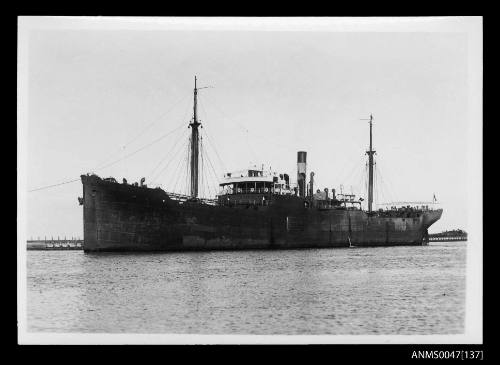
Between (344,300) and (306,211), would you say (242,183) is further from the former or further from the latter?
(344,300)

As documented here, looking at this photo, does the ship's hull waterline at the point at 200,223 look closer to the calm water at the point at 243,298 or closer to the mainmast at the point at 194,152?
the mainmast at the point at 194,152

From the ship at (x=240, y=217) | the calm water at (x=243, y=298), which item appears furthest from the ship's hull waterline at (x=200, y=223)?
the calm water at (x=243, y=298)

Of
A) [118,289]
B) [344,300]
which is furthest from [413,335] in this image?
[118,289]

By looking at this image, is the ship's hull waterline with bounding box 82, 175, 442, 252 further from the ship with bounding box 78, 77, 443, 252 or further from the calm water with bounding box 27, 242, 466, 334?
the calm water with bounding box 27, 242, 466, 334

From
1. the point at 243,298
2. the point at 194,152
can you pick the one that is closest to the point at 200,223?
the point at 194,152

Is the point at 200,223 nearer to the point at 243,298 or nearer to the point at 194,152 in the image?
the point at 194,152

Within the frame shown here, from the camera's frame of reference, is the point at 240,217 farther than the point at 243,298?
Yes
